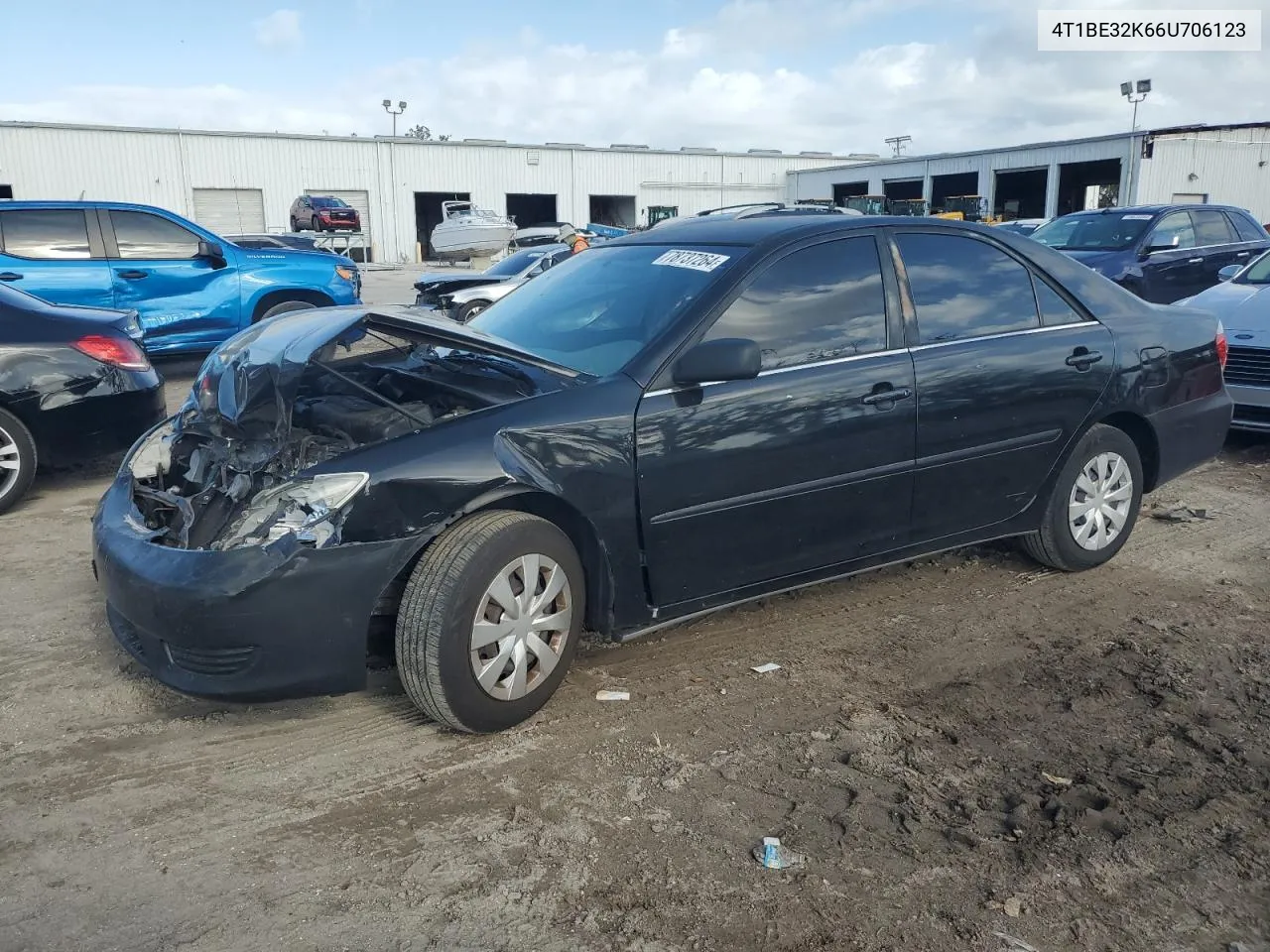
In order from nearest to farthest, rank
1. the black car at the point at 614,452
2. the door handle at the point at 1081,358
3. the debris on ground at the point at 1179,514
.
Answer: the black car at the point at 614,452, the door handle at the point at 1081,358, the debris on ground at the point at 1179,514

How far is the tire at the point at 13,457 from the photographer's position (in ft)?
19.0

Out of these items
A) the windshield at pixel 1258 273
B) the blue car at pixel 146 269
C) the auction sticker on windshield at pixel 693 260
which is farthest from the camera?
the blue car at pixel 146 269

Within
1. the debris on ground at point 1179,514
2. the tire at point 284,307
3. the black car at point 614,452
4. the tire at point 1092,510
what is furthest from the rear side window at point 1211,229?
the tire at point 284,307

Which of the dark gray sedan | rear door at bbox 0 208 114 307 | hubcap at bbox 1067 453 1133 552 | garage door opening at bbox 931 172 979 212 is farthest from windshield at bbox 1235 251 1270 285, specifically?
garage door opening at bbox 931 172 979 212

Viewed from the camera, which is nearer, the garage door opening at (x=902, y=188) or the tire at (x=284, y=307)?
the tire at (x=284, y=307)

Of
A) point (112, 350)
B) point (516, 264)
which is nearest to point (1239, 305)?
point (112, 350)

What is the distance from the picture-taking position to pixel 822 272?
13.2 ft

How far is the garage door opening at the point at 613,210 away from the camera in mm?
51594

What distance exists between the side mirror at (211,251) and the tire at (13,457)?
183 inches

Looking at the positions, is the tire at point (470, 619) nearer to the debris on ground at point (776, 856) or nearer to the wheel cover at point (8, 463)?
the debris on ground at point (776, 856)

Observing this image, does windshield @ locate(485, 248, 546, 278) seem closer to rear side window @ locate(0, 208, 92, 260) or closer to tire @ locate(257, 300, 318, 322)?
tire @ locate(257, 300, 318, 322)

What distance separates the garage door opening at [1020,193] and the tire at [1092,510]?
38908 millimetres

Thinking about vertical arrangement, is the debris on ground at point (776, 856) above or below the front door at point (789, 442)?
below

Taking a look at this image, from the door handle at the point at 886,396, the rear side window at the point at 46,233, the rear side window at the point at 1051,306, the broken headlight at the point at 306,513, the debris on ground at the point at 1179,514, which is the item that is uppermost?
the rear side window at the point at 46,233
